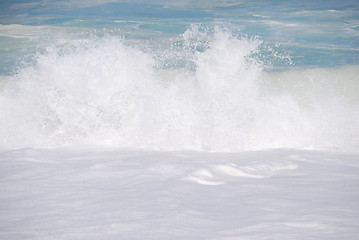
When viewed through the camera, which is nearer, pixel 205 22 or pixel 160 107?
pixel 160 107

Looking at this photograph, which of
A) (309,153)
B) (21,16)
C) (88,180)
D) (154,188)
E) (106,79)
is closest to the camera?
(154,188)

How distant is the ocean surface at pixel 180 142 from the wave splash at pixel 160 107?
2 cm

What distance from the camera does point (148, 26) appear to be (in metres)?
14.7

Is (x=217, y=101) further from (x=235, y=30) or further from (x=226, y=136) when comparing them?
(x=235, y=30)

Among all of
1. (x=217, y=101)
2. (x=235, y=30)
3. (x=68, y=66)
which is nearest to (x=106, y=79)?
(x=68, y=66)

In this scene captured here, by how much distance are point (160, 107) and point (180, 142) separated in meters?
0.81

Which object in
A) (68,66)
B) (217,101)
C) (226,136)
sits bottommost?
(226,136)

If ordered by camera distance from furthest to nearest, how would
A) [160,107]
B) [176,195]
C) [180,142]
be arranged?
1. [160,107]
2. [180,142]
3. [176,195]

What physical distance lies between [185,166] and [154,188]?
0.81 m

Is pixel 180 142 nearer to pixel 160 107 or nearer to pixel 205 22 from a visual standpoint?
pixel 160 107

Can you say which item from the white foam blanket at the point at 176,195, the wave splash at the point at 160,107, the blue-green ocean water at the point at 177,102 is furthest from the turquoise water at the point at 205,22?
the white foam blanket at the point at 176,195

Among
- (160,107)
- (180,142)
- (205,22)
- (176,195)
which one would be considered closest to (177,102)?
(160,107)

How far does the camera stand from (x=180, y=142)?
5398 millimetres

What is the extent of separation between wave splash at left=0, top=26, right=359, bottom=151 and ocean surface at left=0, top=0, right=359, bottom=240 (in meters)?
0.02
